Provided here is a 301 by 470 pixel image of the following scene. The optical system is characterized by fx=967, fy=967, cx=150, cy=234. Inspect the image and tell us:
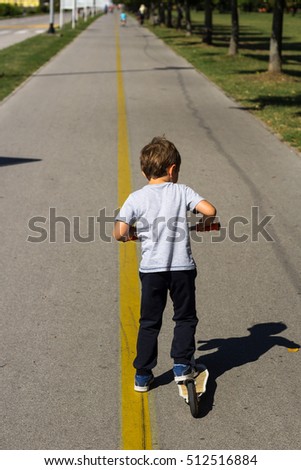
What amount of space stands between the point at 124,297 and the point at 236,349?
4.12 ft

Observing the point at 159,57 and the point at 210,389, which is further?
the point at 159,57

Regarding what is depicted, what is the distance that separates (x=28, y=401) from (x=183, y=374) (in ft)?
2.64

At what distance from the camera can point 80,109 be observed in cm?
1856

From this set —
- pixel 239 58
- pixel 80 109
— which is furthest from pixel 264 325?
pixel 239 58

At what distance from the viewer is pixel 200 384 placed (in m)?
5.07

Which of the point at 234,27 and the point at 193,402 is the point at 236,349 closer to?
the point at 193,402

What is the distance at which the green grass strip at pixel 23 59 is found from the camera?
2448cm

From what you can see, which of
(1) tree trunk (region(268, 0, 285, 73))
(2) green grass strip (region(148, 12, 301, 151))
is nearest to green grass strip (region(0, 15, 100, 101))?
(2) green grass strip (region(148, 12, 301, 151))

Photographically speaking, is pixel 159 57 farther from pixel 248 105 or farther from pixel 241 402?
pixel 241 402

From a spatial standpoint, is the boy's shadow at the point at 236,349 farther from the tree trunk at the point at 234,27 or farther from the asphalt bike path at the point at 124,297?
the tree trunk at the point at 234,27

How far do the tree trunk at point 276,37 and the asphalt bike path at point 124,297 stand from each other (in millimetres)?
9730

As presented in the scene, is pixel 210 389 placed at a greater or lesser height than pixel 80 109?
greater

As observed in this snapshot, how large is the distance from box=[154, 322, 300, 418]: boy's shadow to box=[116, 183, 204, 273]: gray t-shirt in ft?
2.47

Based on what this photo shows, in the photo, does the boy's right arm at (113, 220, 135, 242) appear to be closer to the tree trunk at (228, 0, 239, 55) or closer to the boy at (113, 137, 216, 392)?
the boy at (113, 137, 216, 392)
